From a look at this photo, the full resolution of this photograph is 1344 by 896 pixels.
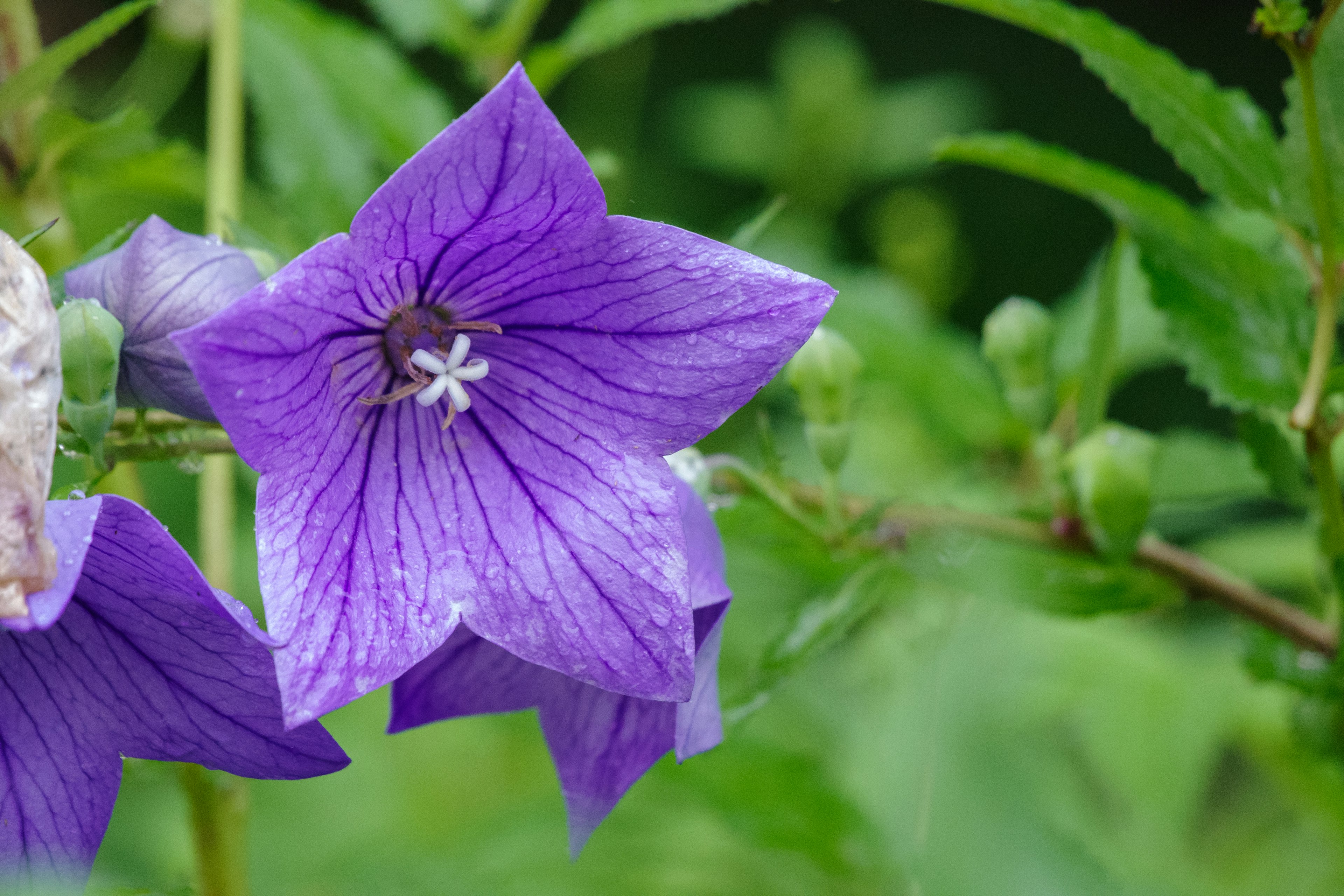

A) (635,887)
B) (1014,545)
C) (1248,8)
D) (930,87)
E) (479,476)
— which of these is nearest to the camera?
(479,476)

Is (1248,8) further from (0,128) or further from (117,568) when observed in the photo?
(117,568)

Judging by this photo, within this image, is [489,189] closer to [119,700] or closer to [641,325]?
[641,325]

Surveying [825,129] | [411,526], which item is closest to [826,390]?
[411,526]

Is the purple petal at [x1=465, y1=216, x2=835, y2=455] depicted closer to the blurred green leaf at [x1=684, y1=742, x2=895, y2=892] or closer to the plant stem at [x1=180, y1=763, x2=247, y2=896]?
the plant stem at [x1=180, y1=763, x2=247, y2=896]

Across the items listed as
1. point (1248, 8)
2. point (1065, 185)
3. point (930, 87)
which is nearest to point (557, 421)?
point (1065, 185)

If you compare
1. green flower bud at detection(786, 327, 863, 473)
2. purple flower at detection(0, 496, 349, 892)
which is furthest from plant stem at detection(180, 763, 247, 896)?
green flower bud at detection(786, 327, 863, 473)
